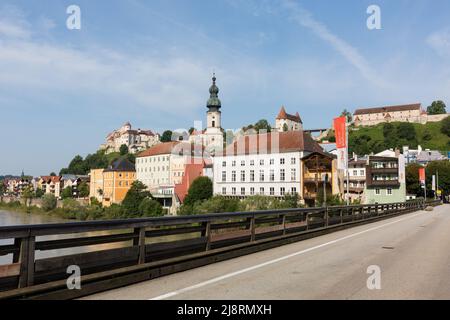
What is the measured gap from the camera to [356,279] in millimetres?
8258

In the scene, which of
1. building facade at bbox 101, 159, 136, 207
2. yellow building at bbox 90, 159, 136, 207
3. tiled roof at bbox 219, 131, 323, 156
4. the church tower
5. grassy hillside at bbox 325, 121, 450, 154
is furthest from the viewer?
grassy hillside at bbox 325, 121, 450, 154

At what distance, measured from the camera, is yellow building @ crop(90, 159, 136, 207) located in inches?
5059

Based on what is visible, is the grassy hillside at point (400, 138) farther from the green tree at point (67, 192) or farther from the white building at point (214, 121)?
the green tree at point (67, 192)

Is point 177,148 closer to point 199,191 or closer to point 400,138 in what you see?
point 199,191

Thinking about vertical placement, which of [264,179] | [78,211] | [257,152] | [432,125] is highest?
[432,125]

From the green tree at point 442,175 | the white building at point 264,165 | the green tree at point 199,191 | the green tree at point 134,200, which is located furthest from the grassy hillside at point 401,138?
the green tree at point 134,200

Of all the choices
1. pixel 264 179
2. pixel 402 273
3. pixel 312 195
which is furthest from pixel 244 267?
pixel 264 179

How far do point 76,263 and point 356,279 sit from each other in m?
5.19

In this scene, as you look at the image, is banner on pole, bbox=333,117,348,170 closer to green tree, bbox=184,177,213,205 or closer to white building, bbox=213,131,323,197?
white building, bbox=213,131,323,197

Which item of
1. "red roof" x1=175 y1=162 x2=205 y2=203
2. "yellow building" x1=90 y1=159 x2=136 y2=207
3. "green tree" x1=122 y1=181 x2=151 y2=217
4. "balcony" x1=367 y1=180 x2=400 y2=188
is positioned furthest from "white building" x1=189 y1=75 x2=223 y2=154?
"balcony" x1=367 y1=180 x2=400 y2=188

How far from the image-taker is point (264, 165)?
87.6 m

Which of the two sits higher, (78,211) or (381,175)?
(381,175)
